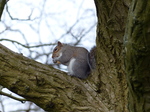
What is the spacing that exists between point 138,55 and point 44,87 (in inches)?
35.8

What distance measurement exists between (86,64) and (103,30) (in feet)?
1.90

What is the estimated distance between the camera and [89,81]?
234cm

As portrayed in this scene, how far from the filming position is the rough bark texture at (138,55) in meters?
1.38

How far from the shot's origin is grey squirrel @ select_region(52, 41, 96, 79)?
8.40ft

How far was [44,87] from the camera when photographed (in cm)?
219

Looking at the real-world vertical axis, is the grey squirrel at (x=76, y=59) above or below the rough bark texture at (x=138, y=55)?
above

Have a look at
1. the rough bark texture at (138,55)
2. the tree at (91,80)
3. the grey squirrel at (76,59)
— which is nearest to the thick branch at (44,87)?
the tree at (91,80)

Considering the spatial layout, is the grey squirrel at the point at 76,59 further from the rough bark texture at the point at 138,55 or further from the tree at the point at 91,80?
the rough bark texture at the point at 138,55

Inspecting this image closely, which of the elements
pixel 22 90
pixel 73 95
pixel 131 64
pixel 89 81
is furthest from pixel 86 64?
pixel 131 64

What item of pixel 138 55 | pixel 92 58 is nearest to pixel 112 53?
pixel 92 58

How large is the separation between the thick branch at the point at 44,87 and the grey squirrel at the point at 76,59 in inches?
9.9

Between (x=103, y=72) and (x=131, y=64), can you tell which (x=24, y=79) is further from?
(x=131, y=64)

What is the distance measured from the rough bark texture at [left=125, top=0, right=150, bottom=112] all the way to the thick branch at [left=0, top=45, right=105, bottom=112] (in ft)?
1.85

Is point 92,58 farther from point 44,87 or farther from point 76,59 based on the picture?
point 44,87
